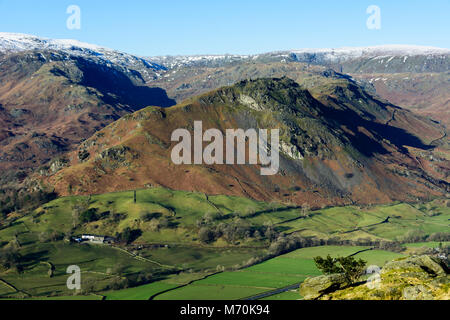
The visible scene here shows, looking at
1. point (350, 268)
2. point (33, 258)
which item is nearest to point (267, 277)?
point (350, 268)

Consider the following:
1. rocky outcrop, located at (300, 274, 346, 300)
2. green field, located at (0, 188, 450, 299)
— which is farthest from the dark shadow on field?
rocky outcrop, located at (300, 274, 346, 300)

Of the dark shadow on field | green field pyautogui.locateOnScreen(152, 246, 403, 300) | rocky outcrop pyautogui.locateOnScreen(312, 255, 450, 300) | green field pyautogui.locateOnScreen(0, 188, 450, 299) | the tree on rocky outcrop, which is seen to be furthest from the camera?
the dark shadow on field

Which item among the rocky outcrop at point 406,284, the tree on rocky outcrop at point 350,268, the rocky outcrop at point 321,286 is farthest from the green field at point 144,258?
the rocky outcrop at point 406,284

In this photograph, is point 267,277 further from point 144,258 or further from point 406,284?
point 406,284

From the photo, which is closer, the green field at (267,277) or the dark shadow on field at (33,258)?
the green field at (267,277)

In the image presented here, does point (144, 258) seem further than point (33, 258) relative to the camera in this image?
Yes

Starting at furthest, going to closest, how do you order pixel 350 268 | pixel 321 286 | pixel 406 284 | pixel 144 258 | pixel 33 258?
pixel 144 258 < pixel 33 258 < pixel 350 268 < pixel 321 286 < pixel 406 284

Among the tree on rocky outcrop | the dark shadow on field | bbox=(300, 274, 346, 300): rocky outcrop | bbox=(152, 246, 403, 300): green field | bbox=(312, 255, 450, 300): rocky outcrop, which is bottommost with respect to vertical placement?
bbox=(152, 246, 403, 300): green field

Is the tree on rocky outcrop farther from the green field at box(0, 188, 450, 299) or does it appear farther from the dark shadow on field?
the dark shadow on field

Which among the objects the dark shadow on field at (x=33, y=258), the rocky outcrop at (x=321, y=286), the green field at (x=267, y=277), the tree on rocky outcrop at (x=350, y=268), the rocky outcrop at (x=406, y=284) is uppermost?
the rocky outcrop at (x=406, y=284)

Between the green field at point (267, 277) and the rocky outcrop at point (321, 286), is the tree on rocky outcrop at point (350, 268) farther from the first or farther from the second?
the green field at point (267, 277)
